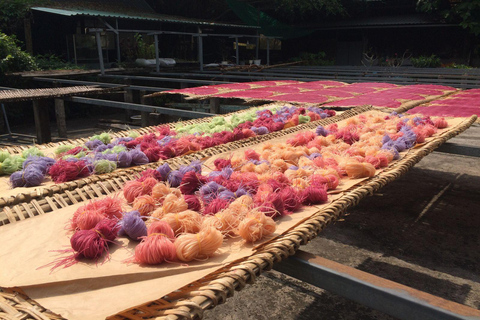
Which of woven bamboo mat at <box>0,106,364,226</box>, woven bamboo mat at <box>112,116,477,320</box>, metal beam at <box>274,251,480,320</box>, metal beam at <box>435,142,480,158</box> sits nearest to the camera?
woven bamboo mat at <box>112,116,477,320</box>

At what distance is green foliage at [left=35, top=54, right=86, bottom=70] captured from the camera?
13125 millimetres

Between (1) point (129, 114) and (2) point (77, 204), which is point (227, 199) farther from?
(1) point (129, 114)

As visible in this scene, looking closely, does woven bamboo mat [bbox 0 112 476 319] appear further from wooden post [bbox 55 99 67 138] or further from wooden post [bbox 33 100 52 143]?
wooden post [bbox 55 99 67 138]

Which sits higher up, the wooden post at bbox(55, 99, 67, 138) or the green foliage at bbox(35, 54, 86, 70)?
the green foliage at bbox(35, 54, 86, 70)

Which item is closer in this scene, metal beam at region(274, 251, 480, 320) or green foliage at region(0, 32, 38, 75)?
metal beam at region(274, 251, 480, 320)

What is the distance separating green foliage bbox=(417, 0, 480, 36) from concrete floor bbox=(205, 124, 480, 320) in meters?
11.8

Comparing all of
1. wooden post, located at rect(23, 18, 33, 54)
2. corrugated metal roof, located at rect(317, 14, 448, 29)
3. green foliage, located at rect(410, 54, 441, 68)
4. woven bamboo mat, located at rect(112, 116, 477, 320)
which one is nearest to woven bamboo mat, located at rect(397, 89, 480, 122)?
woven bamboo mat, located at rect(112, 116, 477, 320)

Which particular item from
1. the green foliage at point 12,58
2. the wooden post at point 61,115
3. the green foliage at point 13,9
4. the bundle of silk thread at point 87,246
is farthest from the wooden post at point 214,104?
the green foliage at point 13,9

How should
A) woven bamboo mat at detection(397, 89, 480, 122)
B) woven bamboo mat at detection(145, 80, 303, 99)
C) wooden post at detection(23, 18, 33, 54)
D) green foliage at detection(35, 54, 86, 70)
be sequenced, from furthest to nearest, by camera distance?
wooden post at detection(23, 18, 33, 54) < green foliage at detection(35, 54, 86, 70) < woven bamboo mat at detection(145, 80, 303, 99) < woven bamboo mat at detection(397, 89, 480, 122)

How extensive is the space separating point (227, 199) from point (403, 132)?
236cm

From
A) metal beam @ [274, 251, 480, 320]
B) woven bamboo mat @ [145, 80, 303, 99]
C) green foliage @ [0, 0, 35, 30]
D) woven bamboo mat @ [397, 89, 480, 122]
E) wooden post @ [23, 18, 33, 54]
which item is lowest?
metal beam @ [274, 251, 480, 320]

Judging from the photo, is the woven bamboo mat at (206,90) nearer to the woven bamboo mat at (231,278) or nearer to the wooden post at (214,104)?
the wooden post at (214,104)

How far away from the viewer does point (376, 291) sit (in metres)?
1.57

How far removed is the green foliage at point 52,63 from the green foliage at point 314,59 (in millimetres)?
10651
